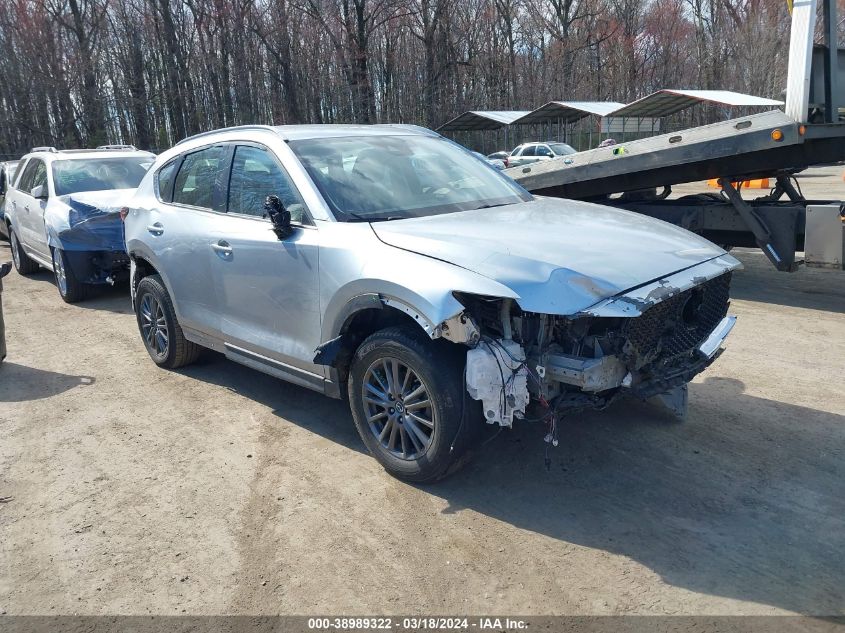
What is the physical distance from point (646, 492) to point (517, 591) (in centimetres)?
112

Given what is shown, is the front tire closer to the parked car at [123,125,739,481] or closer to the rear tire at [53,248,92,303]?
the parked car at [123,125,739,481]

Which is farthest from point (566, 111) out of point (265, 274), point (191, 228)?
point (265, 274)

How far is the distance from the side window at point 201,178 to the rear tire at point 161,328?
82 centimetres

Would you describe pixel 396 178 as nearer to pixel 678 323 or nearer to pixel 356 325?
pixel 356 325

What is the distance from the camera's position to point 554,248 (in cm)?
372

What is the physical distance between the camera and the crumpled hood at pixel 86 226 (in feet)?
29.0

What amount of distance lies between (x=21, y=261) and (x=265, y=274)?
29.3ft

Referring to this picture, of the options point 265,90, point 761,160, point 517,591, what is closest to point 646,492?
point 517,591

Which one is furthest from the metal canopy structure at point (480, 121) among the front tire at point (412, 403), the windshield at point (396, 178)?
the front tire at point (412, 403)

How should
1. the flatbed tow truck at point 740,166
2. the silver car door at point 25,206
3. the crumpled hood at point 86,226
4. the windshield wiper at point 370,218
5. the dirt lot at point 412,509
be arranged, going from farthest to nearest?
1. the silver car door at point 25,206
2. the crumpled hood at point 86,226
3. the flatbed tow truck at point 740,166
4. the windshield wiper at point 370,218
5. the dirt lot at point 412,509

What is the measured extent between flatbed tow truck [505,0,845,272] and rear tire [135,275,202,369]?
501 centimetres

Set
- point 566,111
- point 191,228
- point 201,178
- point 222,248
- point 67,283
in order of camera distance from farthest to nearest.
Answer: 1. point 566,111
2. point 67,283
3. point 201,178
4. point 191,228
5. point 222,248

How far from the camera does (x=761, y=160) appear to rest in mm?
7582

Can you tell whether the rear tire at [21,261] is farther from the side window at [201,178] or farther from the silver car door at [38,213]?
the side window at [201,178]
